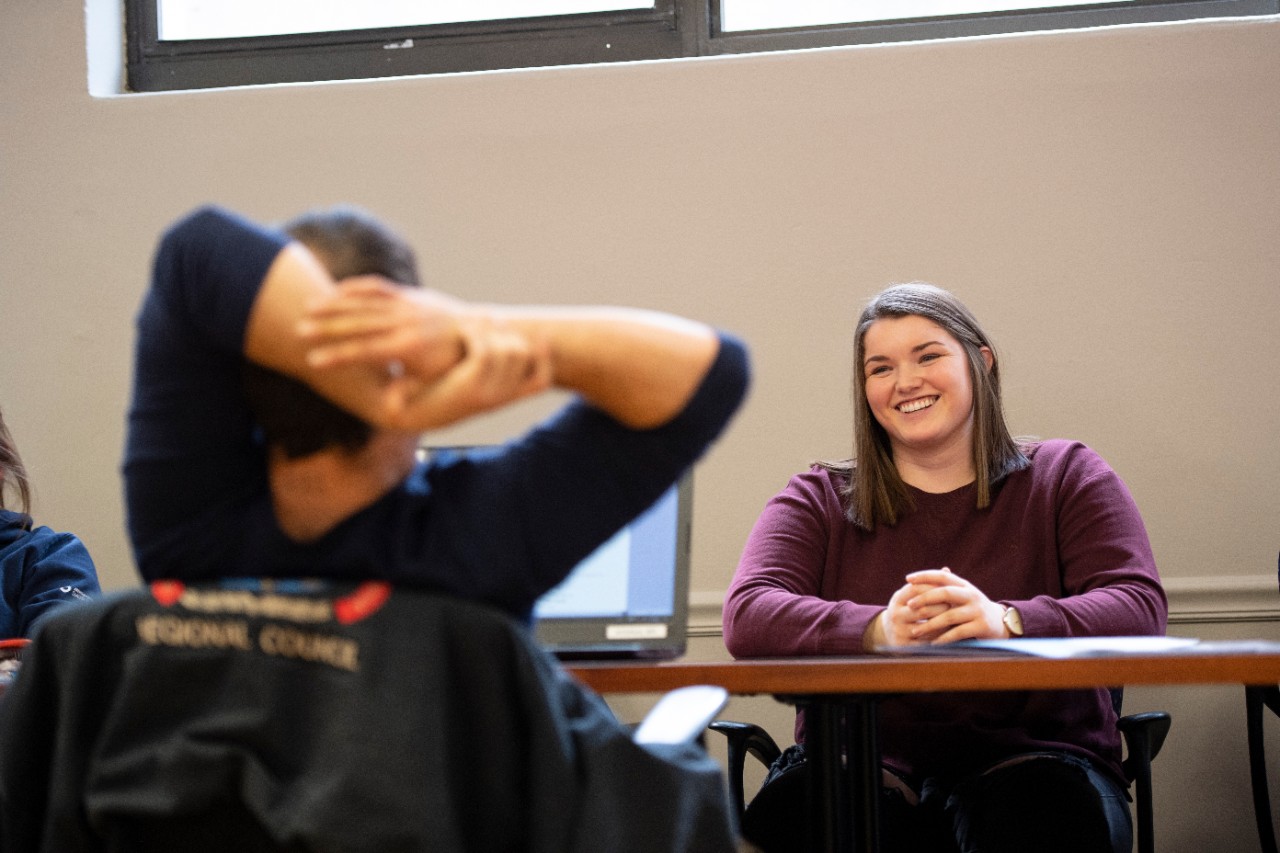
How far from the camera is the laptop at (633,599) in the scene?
156 centimetres

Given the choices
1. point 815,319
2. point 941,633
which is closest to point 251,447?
point 941,633

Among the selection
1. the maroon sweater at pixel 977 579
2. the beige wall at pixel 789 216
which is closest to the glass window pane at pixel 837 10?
the beige wall at pixel 789 216

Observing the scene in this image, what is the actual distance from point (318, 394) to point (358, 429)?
34 millimetres

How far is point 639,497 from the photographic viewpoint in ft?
2.71

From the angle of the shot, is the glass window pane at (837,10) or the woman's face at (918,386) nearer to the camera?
the woman's face at (918,386)

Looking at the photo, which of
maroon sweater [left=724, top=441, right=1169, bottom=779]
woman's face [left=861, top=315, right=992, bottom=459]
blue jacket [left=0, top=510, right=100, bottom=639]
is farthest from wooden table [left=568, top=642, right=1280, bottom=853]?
blue jacket [left=0, top=510, right=100, bottom=639]

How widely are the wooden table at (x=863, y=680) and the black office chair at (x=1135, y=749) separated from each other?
39 cm

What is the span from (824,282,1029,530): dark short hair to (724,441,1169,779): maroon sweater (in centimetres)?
2

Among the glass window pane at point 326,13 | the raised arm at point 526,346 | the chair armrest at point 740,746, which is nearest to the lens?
the raised arm at point 526,346

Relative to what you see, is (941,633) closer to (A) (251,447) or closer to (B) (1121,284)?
(A) (251,447)

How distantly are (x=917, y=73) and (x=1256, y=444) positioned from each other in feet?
3.32

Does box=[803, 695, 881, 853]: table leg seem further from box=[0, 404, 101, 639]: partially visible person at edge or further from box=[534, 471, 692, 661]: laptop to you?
box=[0, 404, 101, 639]: partially visible person at edge

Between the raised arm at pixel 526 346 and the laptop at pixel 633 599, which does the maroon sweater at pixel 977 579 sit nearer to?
the laptop at pixel 633 599

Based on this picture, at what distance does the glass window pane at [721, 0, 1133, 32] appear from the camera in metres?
2.72
